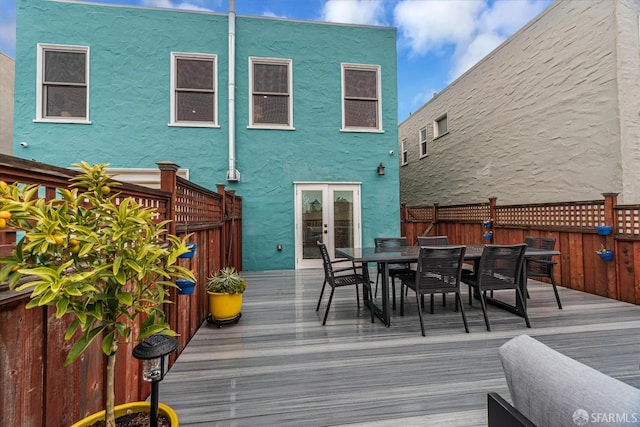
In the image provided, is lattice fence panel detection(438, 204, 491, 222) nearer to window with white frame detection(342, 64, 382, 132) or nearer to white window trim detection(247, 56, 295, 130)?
window with white frame detection(342, 64, 382, 132)

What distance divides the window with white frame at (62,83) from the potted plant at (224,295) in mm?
5400

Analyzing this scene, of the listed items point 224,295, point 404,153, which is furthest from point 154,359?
point 404,153

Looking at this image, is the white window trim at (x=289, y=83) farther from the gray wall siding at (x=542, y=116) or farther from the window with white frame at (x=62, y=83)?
the gray wall siding at (x=542, y=116)

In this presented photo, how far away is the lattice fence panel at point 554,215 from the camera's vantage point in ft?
14.0

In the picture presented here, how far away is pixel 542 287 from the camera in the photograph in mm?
4660

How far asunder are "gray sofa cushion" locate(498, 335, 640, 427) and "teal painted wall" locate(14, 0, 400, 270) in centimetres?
559

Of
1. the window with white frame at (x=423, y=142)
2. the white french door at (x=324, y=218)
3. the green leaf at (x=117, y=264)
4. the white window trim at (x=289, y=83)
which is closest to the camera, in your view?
the green leaf at (x=117, y=264)

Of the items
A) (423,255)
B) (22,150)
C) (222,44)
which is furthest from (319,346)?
(22,150)

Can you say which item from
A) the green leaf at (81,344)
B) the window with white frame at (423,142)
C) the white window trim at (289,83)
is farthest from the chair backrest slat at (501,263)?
the window with white frame at (423,142)

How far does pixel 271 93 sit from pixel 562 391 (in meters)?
6.73

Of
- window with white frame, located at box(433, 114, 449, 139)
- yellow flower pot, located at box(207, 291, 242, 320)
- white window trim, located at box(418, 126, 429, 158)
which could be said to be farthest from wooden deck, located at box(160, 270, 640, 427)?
white window trim, located at box(418, 126, 429, 158)

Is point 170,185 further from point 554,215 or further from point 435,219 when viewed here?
point 435,219

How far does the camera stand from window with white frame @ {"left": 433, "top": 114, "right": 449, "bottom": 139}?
9721 mm

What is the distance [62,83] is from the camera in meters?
5.68
